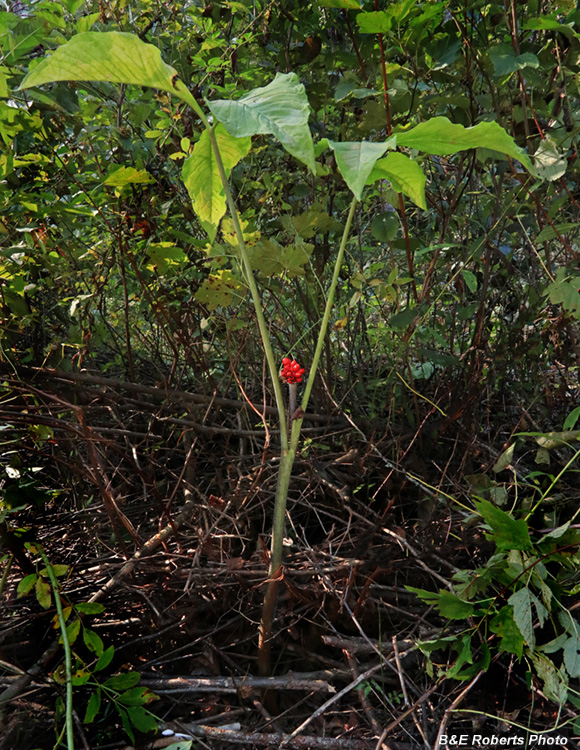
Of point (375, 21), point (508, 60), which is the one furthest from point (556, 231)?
point (375, 21)

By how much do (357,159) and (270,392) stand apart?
85 centimetres

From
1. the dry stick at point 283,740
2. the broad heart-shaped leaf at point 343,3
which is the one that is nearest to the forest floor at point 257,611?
the dry stick at point 283,740

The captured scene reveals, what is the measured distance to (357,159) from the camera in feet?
1.84

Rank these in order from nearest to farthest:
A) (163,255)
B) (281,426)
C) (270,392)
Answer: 1. (281,426)
2. (163,255)
3. (270,392)

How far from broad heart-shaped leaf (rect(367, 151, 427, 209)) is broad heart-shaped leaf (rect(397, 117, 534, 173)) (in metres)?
0.02

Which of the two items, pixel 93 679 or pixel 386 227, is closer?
pixel 93 679

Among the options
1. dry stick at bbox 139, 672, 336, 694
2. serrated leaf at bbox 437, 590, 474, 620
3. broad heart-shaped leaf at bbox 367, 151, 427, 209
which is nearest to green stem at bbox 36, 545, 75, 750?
dry stick at bbox 139, 672, 336, 694

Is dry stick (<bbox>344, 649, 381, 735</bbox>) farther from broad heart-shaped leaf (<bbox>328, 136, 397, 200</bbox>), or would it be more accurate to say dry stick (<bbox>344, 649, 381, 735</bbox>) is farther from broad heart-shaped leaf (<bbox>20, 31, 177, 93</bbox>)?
broad heart-shaped leaf (<bbox>20, 31, 177, 93</bbox>)

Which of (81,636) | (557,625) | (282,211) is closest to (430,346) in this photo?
(282,211)

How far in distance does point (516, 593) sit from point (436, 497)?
0.31m

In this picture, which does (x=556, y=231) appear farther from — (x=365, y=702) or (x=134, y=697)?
(x=134, y=697)

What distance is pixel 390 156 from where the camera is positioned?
26.9 inches

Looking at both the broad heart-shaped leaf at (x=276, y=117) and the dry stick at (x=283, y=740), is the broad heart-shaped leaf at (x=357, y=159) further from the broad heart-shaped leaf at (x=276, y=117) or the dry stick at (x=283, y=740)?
the dry stick at (x=283, y=740)

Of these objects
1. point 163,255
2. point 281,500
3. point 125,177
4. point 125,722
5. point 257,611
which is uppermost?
point 125,177
